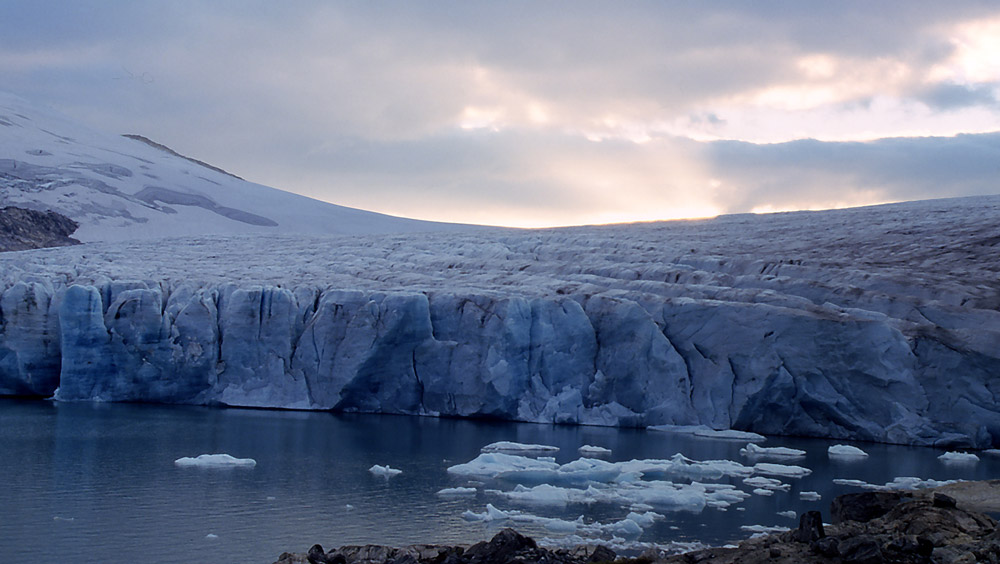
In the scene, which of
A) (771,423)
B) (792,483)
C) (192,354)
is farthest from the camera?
(192,354)

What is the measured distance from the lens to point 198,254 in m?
29.3

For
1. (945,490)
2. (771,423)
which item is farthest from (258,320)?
(945,490)

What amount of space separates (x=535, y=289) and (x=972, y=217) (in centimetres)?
1287

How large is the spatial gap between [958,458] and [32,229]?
31058 mm

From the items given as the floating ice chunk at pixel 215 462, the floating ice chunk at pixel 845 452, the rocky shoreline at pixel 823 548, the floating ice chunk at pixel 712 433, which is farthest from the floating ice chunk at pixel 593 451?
the rocky shoreline at pixel 823 548

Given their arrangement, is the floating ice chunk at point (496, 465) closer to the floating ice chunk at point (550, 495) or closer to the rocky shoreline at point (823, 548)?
the floating ice chunk at point (550, 495)

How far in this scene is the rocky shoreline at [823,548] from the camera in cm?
772

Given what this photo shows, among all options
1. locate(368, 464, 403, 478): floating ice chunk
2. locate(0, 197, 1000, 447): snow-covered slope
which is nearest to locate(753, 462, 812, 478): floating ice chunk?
locate(0, 197, 1000, 447): snow-covered slope

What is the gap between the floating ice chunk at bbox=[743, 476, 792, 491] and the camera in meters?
14.0

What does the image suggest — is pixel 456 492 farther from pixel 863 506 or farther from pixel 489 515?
pixel 863 506

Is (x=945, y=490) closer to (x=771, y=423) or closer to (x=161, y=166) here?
(x=771, y=423)

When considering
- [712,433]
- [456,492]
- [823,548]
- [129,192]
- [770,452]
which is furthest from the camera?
[129,192]

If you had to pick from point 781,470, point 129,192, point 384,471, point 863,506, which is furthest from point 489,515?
point 129,192

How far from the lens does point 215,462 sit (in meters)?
14.4
